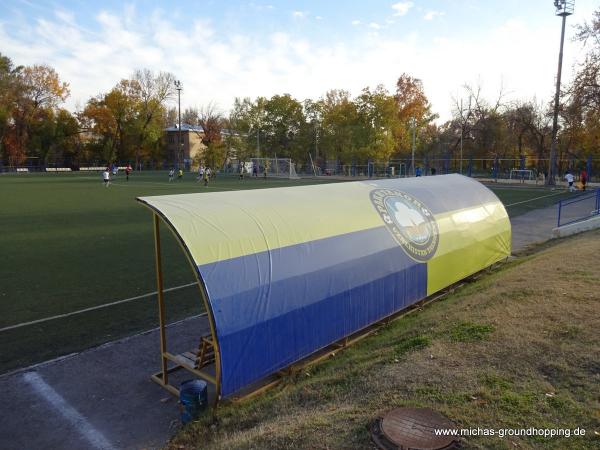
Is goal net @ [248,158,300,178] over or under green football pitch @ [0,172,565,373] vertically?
over

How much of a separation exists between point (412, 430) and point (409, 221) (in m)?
4.79

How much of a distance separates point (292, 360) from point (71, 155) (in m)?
83.3

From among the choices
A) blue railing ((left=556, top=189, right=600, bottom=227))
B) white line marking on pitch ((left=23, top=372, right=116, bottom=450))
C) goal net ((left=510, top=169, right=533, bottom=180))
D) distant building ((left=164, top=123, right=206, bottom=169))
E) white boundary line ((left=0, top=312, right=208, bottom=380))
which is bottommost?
white line marking on pitch ((left=23, top=372, right=116, bottom=450))

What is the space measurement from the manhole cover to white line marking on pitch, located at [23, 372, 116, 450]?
2.70 meters

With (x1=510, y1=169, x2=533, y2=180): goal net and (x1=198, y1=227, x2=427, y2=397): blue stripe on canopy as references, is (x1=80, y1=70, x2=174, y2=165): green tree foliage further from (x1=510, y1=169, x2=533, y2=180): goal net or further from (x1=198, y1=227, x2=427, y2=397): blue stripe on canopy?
(x1=198, y1=227, x2=427, y2=397): blue stripe on canopy

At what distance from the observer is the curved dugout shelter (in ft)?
16.1

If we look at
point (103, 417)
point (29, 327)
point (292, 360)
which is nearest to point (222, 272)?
point (292, 360)

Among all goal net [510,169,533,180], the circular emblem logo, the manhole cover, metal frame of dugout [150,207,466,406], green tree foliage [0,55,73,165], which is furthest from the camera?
green tree foliage [0,55,73,165]

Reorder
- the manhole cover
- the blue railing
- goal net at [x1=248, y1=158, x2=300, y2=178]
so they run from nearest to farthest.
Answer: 1. the manhole cover
2. the blue railing
3. goal net at [x1=248, y1=158, x2=300, y2=178]

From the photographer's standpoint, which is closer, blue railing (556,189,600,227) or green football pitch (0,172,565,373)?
green football pitch (0,172,565,373)

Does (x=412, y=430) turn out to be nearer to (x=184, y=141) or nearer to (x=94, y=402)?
(x=94, y=402)

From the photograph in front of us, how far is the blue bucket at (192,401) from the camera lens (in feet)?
15.7

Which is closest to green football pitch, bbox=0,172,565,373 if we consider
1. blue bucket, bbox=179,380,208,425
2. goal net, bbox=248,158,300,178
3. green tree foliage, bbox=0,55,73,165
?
blue bucket, bbox=179,380,208,425

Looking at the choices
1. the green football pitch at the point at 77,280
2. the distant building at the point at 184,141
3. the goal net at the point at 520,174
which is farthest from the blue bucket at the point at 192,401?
the distant building at the point at 184,141
